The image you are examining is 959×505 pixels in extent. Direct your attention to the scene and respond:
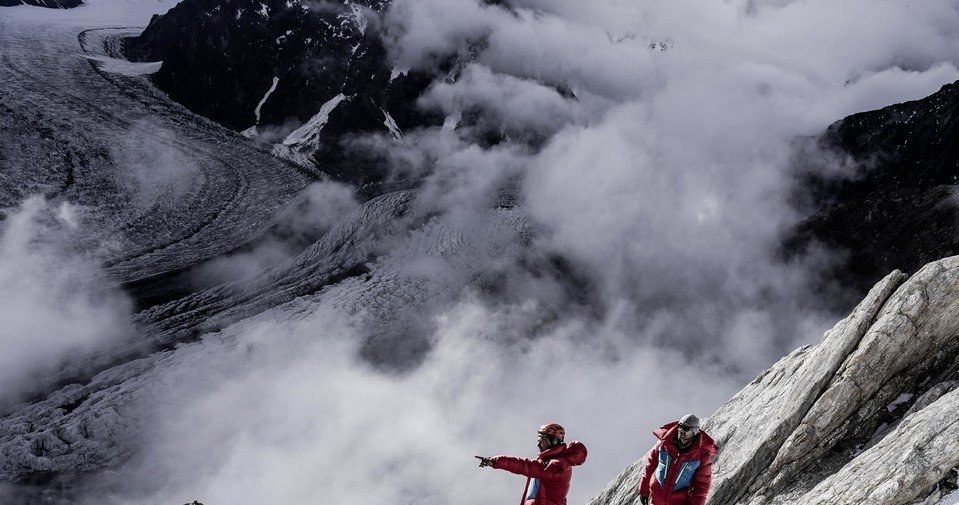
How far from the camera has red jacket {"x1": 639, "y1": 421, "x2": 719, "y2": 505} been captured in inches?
355

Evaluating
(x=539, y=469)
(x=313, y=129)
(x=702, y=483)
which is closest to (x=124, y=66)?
(x=313, y=129)

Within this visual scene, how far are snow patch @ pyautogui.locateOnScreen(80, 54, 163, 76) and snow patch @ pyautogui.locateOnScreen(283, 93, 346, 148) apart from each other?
29.8m

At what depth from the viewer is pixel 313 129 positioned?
12519cm

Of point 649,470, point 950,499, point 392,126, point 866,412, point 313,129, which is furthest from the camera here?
point 392,126

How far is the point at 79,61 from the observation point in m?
101

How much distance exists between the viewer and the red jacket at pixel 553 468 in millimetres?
8953

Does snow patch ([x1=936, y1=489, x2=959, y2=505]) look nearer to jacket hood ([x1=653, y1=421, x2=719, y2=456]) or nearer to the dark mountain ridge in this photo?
jacket hood ([x1=653, y1=421, x2=719, y2=456])

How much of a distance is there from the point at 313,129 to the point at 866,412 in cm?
12545

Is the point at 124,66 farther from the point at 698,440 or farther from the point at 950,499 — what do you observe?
the point at 950,499

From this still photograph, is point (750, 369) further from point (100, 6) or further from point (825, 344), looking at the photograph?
point (100, 6)

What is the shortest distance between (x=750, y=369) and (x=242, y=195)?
160435 mm

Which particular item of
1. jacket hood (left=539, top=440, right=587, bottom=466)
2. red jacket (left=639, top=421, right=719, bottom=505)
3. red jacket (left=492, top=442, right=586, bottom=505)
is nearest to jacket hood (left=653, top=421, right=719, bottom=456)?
red jacket (left=639, top=421, right=719, bottom=505)

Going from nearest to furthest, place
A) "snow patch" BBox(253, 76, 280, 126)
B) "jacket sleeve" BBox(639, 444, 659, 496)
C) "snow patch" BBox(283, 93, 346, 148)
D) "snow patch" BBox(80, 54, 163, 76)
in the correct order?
"jacket sleeve" BBox(639, 444, 659, 496), "snow patch" BBox(80, 54, 163, 76), "snow patch" BBox(283, 93, 346, 148), "snow patch" BBox(253, 76, 280, 126)

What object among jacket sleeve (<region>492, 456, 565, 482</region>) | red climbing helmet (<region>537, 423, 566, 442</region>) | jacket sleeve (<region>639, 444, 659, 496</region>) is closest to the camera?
jacket sleeve (<region>492, 456, 565, 482</region>)
